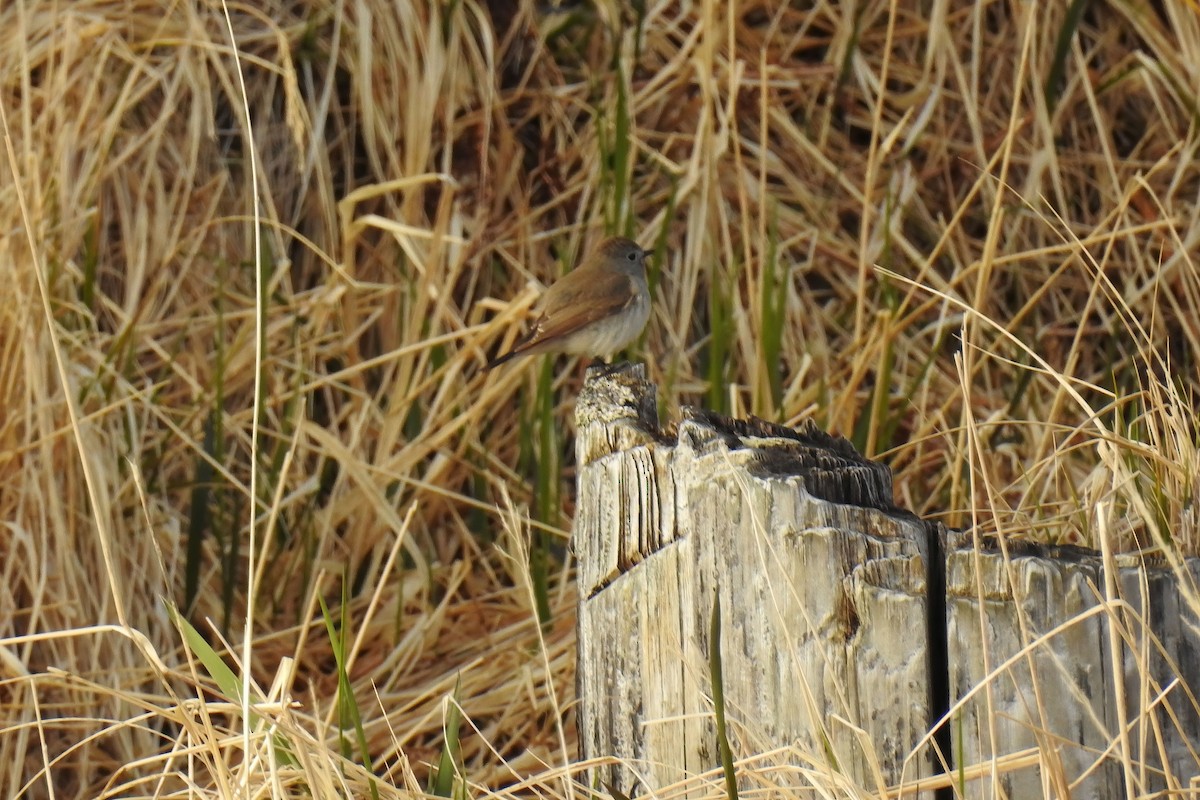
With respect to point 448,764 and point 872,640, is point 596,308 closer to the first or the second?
point 448,764

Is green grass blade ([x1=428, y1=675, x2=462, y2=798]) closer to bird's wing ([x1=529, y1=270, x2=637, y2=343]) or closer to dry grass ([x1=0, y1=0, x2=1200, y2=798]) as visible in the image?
dry grass ([x1=0, y1=0, x2=1200, y2=798])

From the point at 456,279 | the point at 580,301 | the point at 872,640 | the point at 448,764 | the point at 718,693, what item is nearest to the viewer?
the point at 718,693

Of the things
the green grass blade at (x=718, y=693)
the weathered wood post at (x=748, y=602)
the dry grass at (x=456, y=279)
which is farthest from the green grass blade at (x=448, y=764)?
the dry grass at (x=456, y=279)

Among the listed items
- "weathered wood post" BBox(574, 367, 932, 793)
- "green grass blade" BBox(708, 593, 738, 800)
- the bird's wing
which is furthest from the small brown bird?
"green grass blade" BBox(708, 593, 738, 800)

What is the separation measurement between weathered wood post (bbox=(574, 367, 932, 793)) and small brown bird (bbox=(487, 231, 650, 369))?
6.33ft

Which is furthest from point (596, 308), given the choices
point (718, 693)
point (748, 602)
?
point (718, 693)

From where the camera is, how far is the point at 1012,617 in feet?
5.01

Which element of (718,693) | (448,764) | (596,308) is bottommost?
(448,764)

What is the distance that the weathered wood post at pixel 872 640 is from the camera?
151cm

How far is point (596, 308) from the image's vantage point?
396cm

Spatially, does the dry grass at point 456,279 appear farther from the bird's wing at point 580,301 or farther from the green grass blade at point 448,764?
the green grass blade at point 448,764

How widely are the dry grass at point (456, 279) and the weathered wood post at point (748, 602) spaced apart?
50.4 inches

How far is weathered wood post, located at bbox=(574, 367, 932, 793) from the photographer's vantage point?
159cm

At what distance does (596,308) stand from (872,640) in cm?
243
